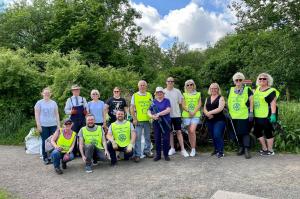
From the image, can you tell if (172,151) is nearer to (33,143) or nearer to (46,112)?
(46,112)

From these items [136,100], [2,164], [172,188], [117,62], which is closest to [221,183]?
[172,188]

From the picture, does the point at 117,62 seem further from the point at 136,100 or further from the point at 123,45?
the point at 136,100

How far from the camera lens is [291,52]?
718 inches

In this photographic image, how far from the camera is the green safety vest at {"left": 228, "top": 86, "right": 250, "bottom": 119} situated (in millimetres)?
8150

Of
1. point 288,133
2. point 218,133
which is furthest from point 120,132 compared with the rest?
point 288,133

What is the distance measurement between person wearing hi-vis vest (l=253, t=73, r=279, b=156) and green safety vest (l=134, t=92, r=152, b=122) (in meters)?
2.41

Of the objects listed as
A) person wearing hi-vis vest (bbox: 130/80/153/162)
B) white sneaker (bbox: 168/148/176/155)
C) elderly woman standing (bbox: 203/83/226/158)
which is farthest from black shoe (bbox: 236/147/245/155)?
person wearing hi-vis vest (bbox: 130/80/153/162)

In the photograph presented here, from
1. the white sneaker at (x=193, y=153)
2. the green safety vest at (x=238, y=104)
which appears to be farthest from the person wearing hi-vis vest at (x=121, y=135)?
the green safety vest at (x=238, y=104)

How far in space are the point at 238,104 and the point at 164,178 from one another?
2.59 meters

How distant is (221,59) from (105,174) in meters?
26.4

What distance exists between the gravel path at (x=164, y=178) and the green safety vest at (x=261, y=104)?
3.10 feet

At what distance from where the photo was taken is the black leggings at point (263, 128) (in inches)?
317

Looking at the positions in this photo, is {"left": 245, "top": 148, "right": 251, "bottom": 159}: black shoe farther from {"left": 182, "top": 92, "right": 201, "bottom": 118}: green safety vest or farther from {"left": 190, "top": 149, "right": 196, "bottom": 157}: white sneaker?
{"left": 182, "top": 92, "right": 201, "bottom": 118}: green safety vest

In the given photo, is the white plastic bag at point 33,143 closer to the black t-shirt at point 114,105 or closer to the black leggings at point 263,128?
the black t-shirt at point 114,105
